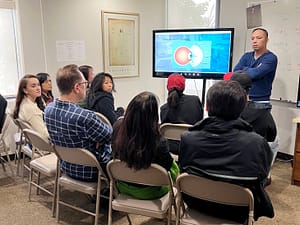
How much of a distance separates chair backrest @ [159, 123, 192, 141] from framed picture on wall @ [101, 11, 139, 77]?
2.35 m

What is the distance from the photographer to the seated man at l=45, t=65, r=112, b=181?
217cm

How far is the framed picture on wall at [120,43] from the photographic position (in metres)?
4.66

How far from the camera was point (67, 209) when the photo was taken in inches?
110

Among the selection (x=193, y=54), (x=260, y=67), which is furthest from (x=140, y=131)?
(x=193, y=54)

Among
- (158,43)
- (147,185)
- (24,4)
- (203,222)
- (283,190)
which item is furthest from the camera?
(158,43)

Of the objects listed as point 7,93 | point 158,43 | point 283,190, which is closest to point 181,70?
point 158,43

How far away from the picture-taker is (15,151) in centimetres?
404

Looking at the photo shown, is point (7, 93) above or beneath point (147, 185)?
above

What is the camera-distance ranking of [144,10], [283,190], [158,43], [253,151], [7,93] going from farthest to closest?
[144,10] < [158,43] < [7,93] < [283,190] < [253,151]

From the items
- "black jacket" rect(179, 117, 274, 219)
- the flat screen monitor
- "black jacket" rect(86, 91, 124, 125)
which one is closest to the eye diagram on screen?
the flat screen monitor

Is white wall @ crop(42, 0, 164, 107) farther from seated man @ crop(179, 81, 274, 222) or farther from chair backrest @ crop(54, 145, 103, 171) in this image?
Result: seated man @ crop(179, 81, 274, 222)

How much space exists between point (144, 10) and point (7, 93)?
250cm

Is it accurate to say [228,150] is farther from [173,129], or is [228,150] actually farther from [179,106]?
[179,106]

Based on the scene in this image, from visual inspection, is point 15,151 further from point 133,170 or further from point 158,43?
point 133,170
